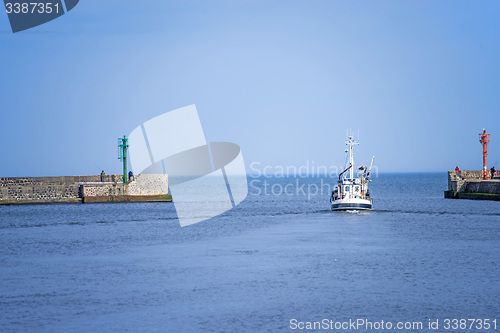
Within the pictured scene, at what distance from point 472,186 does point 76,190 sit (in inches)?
2453

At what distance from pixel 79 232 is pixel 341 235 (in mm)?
23130

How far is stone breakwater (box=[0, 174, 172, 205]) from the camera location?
320 feet

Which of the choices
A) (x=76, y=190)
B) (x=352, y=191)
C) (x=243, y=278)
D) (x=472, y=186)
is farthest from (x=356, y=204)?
(x=76, y=190)

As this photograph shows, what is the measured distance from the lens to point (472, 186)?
4008 inches

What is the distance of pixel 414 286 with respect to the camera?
94.6 ft

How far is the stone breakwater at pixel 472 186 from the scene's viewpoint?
303ft

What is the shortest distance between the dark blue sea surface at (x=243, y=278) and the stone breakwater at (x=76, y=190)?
3929cm

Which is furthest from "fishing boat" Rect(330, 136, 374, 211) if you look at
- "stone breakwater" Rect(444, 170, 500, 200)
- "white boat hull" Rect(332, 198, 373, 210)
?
"stone breakwater" Rect(444, 170, 500, 200)

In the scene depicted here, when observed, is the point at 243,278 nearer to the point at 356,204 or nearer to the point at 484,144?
the point at 356,204

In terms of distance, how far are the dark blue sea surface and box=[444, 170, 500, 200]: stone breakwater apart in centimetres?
3604

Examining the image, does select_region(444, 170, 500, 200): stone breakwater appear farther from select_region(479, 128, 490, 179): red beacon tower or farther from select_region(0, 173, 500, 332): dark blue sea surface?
select_region(0, 173, 500, 332): dark blue sea surface

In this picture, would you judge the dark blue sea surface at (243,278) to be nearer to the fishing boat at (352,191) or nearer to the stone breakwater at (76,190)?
the fishing boat at (352,191)

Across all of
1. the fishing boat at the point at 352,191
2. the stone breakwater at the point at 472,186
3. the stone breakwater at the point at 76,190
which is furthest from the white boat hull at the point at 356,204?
the stone breakwater at the point at 76,190

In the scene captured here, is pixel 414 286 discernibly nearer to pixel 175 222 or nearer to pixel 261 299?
pixel 261 299
